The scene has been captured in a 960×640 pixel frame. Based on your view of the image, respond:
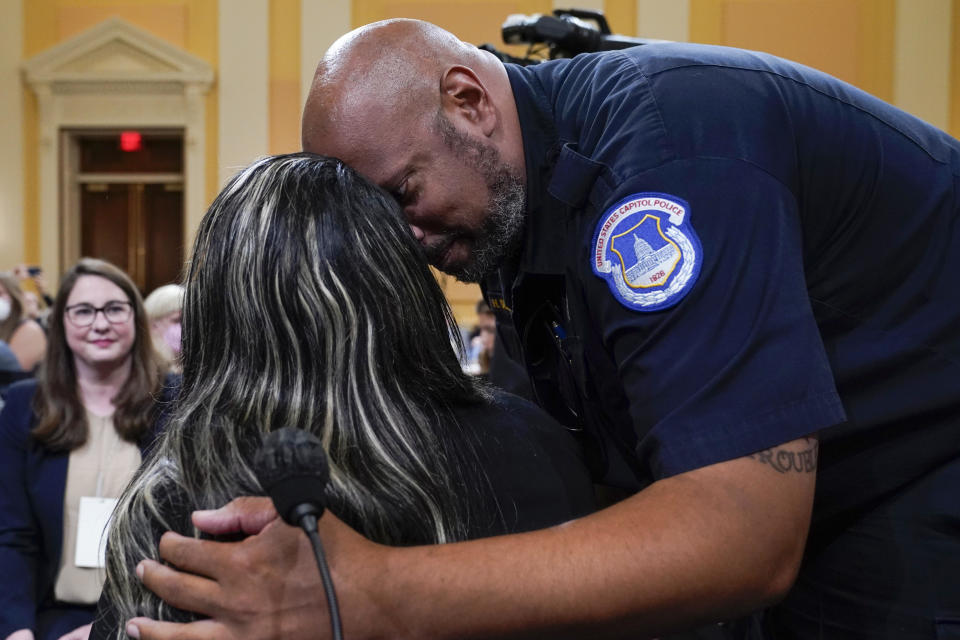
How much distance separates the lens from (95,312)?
2.93 m

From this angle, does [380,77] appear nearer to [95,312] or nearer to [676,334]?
[676,334]

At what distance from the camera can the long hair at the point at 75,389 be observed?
267cm

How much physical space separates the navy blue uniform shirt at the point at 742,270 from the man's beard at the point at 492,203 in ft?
0.08

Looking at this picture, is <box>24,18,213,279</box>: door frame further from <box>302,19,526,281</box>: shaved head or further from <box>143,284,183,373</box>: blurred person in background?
<box>302,19,526,281</box>: shaved head

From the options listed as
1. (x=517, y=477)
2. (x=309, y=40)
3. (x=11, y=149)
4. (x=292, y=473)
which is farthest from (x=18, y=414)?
(x=11, y=149)

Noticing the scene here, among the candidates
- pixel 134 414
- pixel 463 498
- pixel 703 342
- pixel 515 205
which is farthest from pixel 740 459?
pixel 134 414

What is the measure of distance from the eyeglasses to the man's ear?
6.53 ft

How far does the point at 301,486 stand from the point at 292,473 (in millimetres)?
12

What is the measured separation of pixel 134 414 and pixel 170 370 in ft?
0.95

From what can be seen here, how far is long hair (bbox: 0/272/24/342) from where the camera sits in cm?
494

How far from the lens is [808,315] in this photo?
2.94ft

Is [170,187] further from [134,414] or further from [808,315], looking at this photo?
[808,315]

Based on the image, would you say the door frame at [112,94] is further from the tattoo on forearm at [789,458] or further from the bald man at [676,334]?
the tattoo on forearm at [789,458]

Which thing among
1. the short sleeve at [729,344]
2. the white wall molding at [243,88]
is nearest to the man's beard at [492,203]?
the short sleeve at [729,344]
